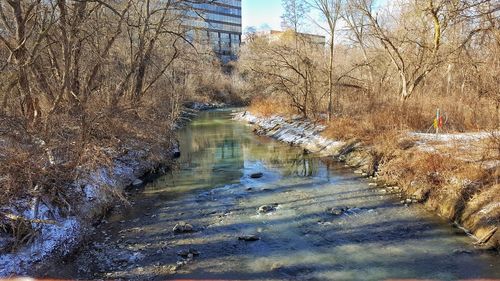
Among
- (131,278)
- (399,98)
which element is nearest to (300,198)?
(131,278)

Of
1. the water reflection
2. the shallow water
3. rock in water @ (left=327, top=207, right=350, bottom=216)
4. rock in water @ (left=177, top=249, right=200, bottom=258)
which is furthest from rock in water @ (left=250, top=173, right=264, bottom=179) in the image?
rock in water @ (left=177, top=249, right=200, bottom=258)

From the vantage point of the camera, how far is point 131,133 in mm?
15469

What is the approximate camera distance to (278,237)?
8758 millimetres

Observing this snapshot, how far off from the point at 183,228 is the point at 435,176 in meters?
7.21

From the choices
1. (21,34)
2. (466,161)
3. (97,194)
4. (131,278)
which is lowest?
(131,278)

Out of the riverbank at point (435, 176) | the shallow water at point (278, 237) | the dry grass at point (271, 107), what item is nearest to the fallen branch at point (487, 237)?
the riverbank at point (435, 176)

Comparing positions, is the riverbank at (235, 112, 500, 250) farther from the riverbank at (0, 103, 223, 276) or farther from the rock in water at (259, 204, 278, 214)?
the riverbank at (0, 103, 223, 276)

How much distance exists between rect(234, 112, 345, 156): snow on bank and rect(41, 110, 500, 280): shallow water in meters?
4.37

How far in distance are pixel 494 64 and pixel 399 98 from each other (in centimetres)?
885

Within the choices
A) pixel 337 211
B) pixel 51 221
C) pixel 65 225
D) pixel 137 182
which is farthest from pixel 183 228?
pixel 137 182

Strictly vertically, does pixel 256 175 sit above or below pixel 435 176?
below

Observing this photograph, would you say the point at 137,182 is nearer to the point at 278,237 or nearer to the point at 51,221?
the point at 51,221

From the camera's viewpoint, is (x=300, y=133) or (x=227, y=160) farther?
(x=300, y=133)

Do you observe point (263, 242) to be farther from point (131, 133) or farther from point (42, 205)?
point (131, 133)
